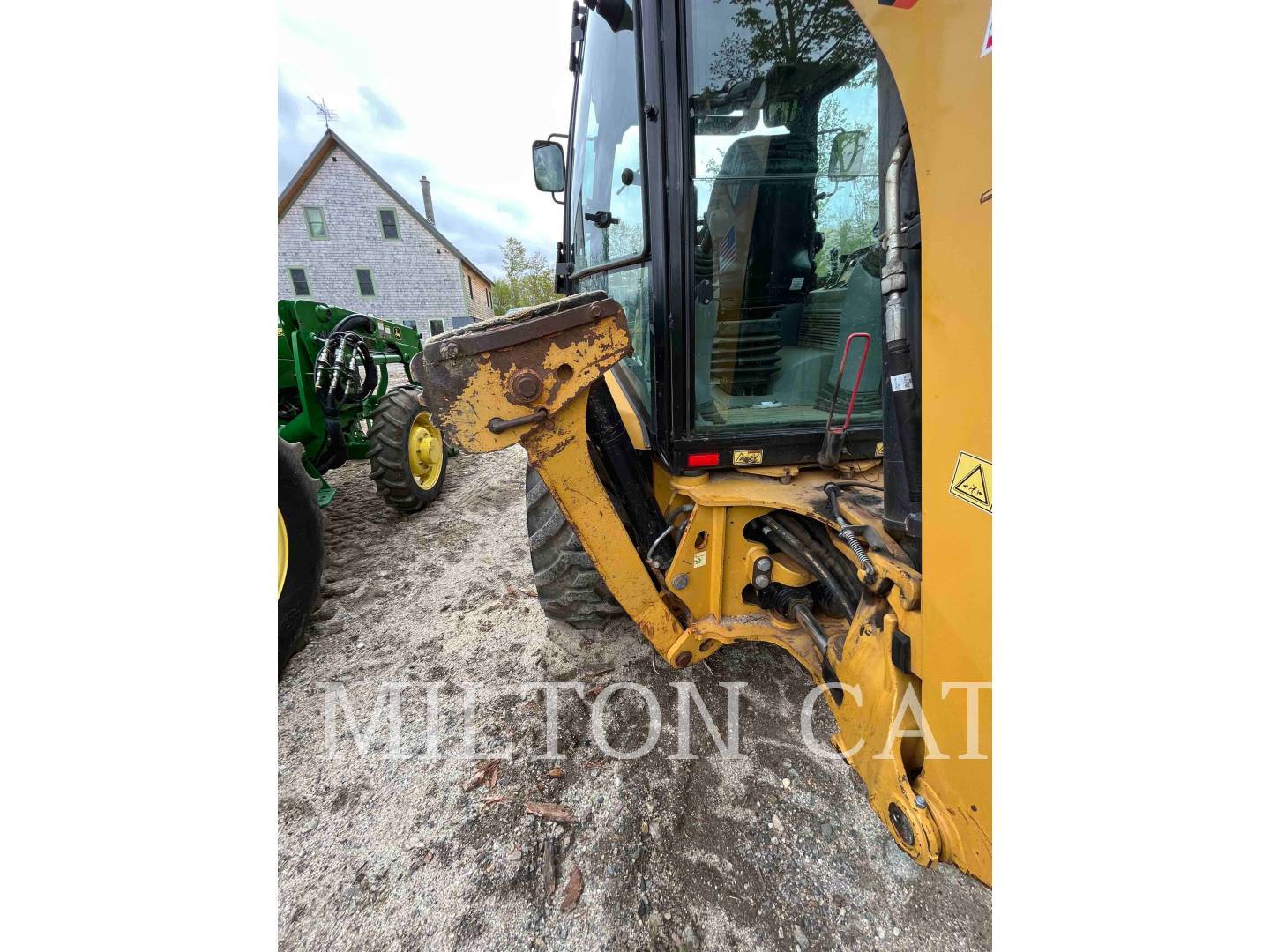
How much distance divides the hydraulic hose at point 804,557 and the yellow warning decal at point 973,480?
66 cm

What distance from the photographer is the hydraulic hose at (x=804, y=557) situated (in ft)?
4.75

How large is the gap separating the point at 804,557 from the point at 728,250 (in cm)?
105

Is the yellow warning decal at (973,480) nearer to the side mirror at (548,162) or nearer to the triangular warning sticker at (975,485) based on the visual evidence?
the triangular warning sticker at (975,485)

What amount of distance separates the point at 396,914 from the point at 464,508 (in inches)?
125

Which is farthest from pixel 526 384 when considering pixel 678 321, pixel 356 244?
pixel 356 244

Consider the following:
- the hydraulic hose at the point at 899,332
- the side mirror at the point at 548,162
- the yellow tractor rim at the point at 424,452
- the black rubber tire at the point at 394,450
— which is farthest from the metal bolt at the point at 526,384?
the yellow tractor rim at the point at 424,452

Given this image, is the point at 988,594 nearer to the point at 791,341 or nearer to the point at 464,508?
the point at 791,341

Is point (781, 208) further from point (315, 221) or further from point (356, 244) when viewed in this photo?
point (315, 221)

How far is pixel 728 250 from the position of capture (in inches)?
60.1

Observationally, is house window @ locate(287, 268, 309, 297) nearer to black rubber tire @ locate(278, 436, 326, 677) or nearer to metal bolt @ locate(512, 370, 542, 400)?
black rubber tire @ locate(278, 436, 326, 677)

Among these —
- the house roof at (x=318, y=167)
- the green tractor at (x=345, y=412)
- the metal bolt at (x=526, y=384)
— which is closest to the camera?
the metal bolt at (x=526, y=384)

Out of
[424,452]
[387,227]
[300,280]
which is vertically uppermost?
[387,227]

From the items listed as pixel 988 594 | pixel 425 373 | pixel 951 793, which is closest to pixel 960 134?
pixel 988 594

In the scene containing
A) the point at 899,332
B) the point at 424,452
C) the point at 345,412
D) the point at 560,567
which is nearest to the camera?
the point at 899,332
